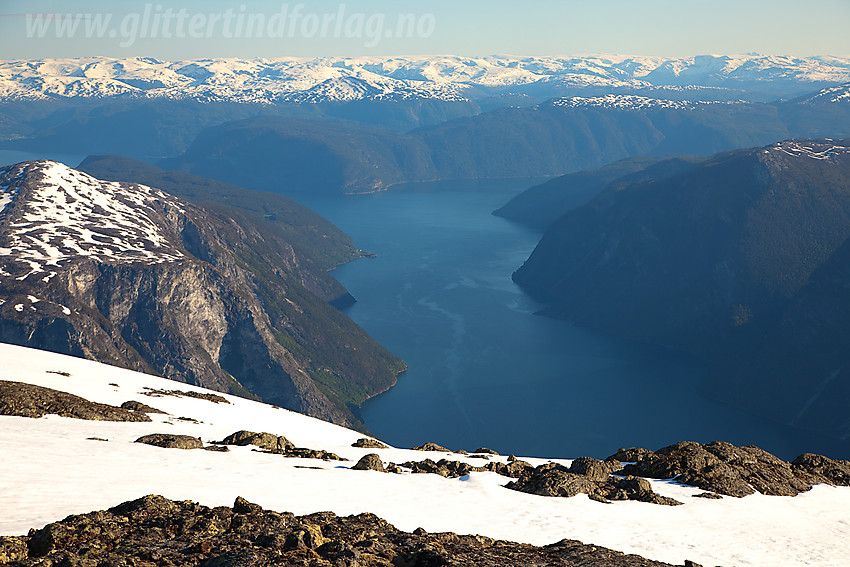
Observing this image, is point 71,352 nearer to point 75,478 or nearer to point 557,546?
point 75,478

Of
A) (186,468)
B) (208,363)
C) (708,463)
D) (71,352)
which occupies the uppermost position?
(708,463)

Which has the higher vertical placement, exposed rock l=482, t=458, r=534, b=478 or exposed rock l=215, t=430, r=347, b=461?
exposed rock l=482, t=458, r=534, b=478

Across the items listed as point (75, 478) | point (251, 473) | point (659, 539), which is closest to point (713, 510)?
point (659, 539)

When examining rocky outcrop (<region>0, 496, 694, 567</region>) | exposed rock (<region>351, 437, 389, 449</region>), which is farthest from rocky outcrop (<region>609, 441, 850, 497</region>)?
exposed rock (<region>351, 437, 389, 449</region>)

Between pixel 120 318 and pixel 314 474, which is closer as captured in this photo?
pixel 314 474

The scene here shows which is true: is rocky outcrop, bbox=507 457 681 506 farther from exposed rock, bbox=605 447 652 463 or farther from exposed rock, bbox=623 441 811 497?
exposed rock, bbox=605 447 652 463
